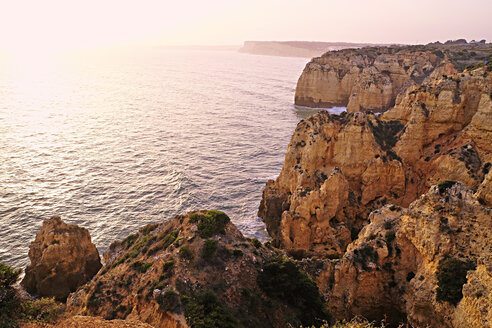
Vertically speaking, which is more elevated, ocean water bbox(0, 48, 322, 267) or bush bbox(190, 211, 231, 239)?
bush bbox(190, 211, 231, 239)

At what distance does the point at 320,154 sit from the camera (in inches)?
1420

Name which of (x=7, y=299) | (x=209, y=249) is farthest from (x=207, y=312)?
(x=7, y=299)

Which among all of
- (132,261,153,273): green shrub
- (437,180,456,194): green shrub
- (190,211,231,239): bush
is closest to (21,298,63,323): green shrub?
(132,261,153,273): green shrub

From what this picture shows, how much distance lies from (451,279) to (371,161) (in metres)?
19.1

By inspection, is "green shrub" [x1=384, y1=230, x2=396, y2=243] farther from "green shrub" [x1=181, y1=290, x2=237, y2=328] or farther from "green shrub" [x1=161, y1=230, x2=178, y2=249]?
"green shrub" [x1=161, y1=230, x2=178, y2=249]

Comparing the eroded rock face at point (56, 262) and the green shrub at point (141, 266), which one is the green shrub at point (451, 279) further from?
the eroded rock face at point (56, 262)

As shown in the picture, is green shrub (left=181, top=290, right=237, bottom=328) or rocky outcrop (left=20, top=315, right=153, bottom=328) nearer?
green shrub (left=181, top=290, right=237, bottom=328)

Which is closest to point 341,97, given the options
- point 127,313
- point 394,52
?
point 394,52

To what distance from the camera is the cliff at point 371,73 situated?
88438 millimetres

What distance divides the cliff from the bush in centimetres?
7725

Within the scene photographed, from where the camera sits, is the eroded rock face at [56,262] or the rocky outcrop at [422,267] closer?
the rocky outcrop at [422,267]

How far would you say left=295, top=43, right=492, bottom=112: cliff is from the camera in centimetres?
8844

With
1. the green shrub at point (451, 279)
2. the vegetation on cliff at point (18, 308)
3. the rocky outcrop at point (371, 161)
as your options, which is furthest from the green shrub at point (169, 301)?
the rocky outcrop at point (371, 161)

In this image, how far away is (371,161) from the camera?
1342 inches
